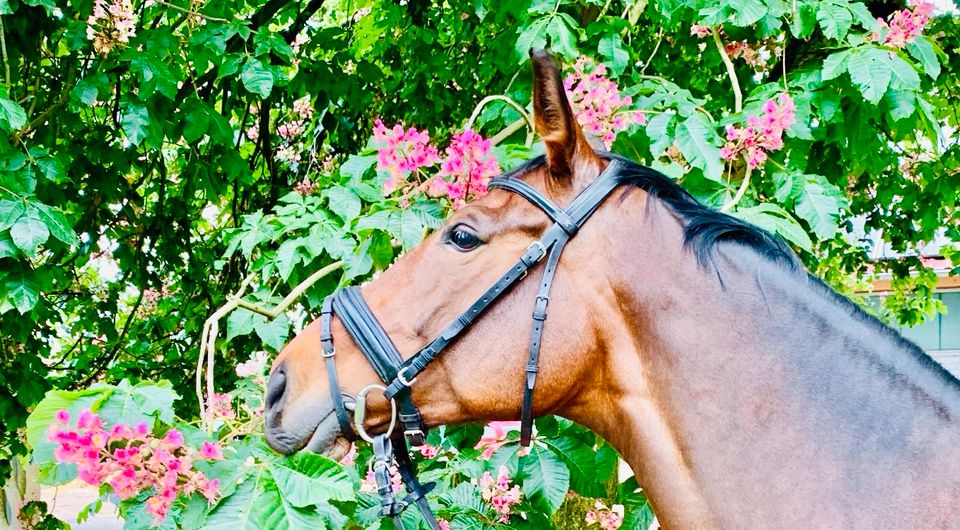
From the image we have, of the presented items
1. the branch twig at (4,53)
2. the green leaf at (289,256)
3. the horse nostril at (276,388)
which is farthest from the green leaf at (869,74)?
the branch twig at (4,53)

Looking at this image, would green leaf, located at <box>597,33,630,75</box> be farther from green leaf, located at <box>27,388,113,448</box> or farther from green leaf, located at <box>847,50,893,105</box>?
green leaf, located at <box>27,388,113,448</box>

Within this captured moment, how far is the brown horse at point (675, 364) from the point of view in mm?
1532

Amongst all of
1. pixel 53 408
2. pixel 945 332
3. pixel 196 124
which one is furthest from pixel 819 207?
pixel 945 332

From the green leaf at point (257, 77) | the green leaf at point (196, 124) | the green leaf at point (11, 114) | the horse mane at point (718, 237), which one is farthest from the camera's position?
the green leaf at point (196, 124)

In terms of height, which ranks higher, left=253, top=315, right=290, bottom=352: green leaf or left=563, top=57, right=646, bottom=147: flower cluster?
left=563, top=57, right=646, bottom=147: flower cluster

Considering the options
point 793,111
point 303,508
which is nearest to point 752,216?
point 793,111

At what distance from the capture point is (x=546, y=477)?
7.28 ft

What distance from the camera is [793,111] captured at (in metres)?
2.53

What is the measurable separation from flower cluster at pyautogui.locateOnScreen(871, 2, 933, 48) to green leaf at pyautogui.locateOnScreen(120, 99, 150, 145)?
9.02 feet

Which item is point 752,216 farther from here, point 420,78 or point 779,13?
point 420,78

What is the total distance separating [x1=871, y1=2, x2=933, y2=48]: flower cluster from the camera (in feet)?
8.68

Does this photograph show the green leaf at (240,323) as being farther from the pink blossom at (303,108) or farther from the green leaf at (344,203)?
the pink blossom at (303,108)

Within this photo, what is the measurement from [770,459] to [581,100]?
1295 millimetres

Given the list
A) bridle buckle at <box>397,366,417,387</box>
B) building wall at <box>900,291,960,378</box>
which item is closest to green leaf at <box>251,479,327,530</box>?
bridle buckle at <box>397,366,417,387</box>
